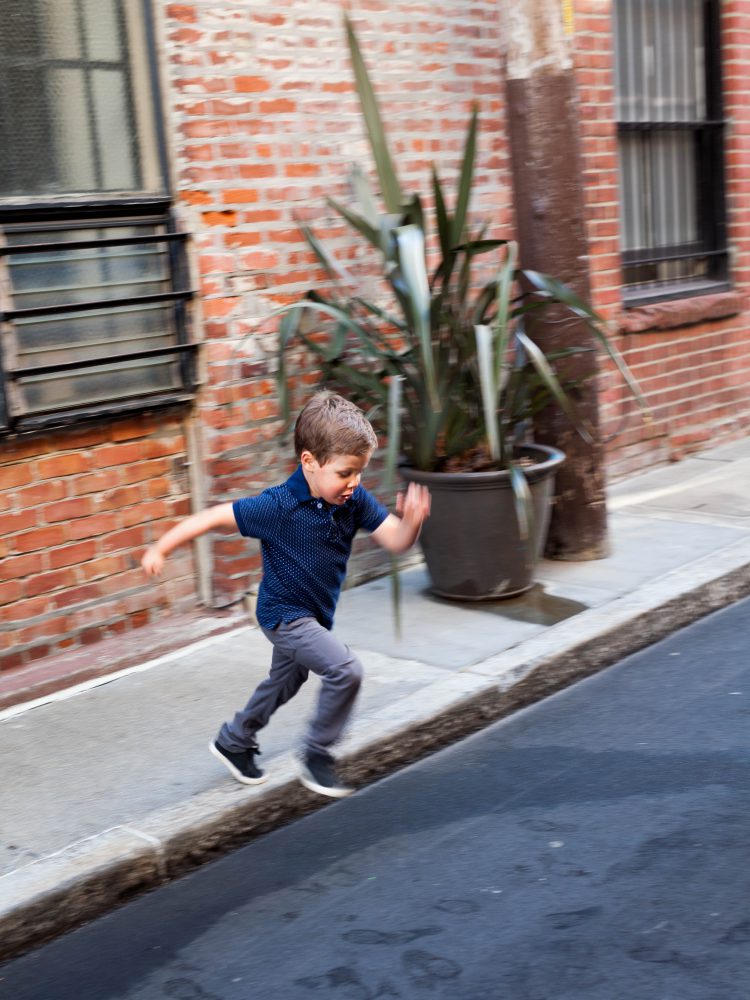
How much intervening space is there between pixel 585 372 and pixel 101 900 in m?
3.40

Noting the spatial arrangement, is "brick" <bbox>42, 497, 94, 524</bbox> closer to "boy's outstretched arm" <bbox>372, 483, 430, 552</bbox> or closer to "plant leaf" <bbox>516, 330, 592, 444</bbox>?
"boy's outstretched arm" <bbox>372, 483, 430, 552</bbox>

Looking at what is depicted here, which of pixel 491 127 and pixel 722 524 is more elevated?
pixel 491 127

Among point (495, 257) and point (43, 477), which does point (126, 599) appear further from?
point (495, 257)

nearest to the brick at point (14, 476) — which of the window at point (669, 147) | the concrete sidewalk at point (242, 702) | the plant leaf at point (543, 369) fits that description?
the concrete sidewalk at point (242, 702)

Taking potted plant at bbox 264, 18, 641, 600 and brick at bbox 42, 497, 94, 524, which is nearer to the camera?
brick at bbox 42, 497, 94, 524

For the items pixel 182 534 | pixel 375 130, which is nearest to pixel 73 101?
pixel 375 130

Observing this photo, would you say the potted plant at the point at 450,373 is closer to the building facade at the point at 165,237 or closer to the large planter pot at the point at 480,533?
the large planter pot at the point at 480,533

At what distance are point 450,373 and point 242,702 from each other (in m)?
1.74

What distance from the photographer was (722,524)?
6.51m

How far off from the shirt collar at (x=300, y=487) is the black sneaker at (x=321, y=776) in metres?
0.76

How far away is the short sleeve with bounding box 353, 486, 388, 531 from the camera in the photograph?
3633 mm

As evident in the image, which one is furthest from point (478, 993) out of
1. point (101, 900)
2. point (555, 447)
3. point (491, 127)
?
point (491, 127)

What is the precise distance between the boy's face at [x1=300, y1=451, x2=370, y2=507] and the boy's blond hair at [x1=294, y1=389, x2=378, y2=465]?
A: 0.01 m

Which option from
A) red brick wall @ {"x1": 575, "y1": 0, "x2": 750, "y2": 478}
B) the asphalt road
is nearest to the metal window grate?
the asphalt road
